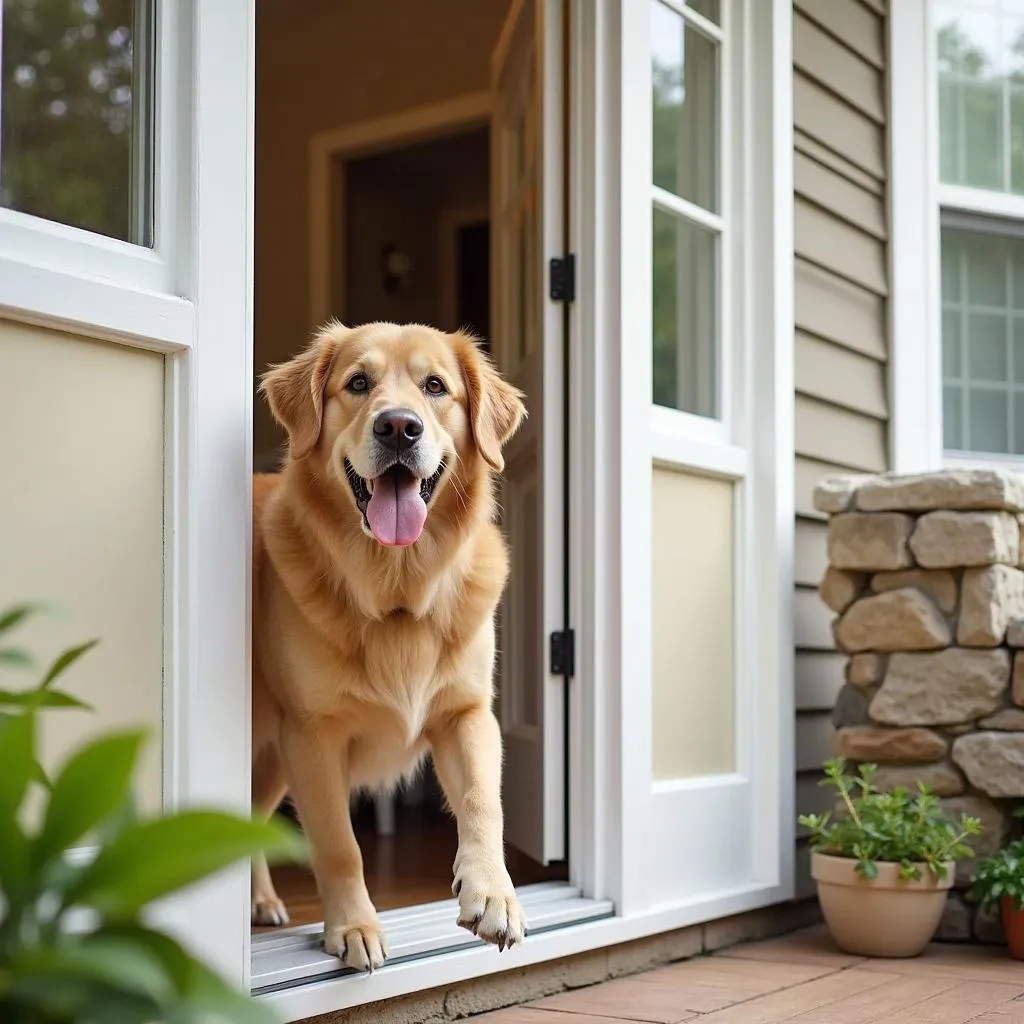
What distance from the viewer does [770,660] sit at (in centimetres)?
361

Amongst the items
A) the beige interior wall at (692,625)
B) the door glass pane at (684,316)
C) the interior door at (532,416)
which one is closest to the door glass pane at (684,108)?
the door glass pane at (684,316)

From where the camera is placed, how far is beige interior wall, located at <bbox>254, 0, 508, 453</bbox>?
19.2 ft

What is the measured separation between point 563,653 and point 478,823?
0.88 metres

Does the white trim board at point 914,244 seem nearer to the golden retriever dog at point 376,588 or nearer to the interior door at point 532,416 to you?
the interior door at point 532,416

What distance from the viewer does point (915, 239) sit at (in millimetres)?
4305

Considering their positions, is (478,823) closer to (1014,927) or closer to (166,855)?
(1014,927)

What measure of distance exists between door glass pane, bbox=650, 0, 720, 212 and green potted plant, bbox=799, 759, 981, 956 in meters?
1.53

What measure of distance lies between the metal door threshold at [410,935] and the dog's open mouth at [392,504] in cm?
69

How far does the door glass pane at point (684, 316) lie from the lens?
11.1 ft

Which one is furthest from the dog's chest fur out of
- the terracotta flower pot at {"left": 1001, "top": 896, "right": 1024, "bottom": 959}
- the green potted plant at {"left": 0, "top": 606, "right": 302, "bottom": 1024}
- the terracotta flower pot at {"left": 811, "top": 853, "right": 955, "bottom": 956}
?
the green potted plant at {"left": 0, "top": 606, "right": 302, "bottom": 1024}

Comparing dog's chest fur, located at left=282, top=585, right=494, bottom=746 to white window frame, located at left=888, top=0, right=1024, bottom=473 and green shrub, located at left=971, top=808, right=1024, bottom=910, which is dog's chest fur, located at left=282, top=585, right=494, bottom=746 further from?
white window frame, located at left=888, top=0, right=1024, bottom=473

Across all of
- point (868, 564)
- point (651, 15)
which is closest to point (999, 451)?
→ point (868, 564)

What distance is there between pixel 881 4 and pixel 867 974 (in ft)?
9.52

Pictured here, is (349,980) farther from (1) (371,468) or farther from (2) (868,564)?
(2) (868,564)
